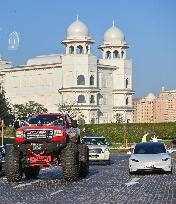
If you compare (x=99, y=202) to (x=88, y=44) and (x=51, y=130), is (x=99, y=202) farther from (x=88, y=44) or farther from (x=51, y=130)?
(x=88, y=44)

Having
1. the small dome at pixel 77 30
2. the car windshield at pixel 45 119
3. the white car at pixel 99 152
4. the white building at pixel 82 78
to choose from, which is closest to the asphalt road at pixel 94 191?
the car windshield at pixel 45 119

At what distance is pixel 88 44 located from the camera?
18600 centimetres

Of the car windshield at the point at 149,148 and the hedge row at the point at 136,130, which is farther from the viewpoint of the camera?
the hedge row at the point at 136,130

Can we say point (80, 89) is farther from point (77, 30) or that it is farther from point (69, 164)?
point (69, 164)

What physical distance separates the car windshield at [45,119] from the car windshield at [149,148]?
502cm

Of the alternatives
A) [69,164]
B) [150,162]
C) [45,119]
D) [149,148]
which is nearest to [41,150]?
[69,164]

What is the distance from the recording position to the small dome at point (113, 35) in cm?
19438

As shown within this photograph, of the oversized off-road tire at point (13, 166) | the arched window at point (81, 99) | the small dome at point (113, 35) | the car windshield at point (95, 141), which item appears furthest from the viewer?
the small dome at point (113, 35)

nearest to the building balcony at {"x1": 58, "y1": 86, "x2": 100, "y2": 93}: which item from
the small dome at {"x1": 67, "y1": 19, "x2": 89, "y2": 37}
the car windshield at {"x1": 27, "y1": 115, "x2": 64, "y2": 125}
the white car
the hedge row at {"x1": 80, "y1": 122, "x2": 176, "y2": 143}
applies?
the small dome at {"x1": 67, "y1": 19, "x2": 89, "y2": 37}

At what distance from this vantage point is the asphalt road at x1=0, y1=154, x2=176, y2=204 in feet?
57.3

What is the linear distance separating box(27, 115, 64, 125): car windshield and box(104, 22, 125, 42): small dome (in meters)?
169

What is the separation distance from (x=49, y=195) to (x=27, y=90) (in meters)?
172

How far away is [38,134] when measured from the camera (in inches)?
958

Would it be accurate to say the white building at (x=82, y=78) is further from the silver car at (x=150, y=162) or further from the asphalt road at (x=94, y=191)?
the asphalt road at (x=94, y=191)
